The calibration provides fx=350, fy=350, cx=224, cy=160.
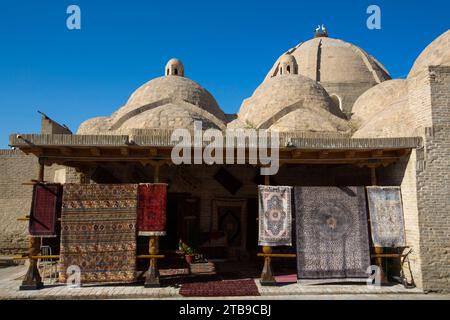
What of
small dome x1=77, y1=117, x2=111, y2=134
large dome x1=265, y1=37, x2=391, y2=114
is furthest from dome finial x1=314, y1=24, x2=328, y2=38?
small dome x1=77, y1=117, x2=111, y2=134

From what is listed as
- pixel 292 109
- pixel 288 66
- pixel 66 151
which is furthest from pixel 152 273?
pixel 288 66

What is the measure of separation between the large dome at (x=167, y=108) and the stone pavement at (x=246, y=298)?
5700 millimetres

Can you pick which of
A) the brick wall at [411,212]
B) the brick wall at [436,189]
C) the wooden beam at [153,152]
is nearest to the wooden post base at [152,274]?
the wooden beam at [153,152]

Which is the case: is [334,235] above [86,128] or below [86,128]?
below

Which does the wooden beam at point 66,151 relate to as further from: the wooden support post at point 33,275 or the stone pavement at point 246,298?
the stone pavement at point 246,298

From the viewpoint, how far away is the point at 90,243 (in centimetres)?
700

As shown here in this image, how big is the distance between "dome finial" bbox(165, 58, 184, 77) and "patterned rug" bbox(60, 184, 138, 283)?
35.1 feet

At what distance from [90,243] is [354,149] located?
560 centimetres

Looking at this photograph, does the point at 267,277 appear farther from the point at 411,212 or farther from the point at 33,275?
the point at 33,275

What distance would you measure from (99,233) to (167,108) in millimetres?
5928

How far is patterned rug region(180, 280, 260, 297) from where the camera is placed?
6.61 m

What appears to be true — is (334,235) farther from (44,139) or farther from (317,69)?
(317,69)

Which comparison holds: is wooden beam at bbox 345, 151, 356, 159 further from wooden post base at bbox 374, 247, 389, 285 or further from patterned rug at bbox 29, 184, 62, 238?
patterned rug at bbox 29, 184, 62, 238
